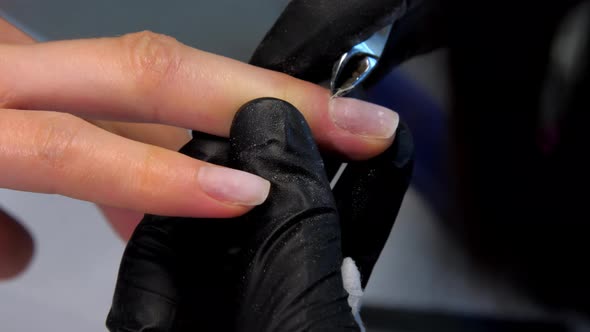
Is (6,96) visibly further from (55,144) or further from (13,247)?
(13,247)

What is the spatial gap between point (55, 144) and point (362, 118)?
0.29 meters

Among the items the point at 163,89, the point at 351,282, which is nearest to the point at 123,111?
the point at 163,89

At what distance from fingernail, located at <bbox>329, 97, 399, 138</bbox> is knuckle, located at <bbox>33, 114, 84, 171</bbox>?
0.25 m

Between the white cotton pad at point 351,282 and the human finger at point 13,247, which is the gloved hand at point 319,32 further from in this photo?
the human finger at point 13,247

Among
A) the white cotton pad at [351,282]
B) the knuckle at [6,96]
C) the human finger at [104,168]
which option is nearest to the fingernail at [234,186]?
the human finger at [104,168]

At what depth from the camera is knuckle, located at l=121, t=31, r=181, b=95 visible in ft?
1.53

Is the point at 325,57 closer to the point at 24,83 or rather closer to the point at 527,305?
the point at 24,83

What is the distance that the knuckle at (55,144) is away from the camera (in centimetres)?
40

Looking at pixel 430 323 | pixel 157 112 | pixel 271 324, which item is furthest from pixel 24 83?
pixel 430 323

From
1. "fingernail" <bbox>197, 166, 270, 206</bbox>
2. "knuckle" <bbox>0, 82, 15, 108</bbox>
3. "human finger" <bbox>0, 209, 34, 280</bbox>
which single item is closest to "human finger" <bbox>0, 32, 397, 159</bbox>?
"knuckle" <bbox>0, 82, 15, 108</bbox>

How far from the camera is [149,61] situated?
1.54 feet

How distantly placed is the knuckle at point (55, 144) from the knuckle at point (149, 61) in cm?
9

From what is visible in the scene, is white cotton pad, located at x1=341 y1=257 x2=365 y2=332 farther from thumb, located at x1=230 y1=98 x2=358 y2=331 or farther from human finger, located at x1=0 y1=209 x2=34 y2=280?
human finger, located at x1=0 y1=209 x2=34 y2=280

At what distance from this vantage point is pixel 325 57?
48 cm
